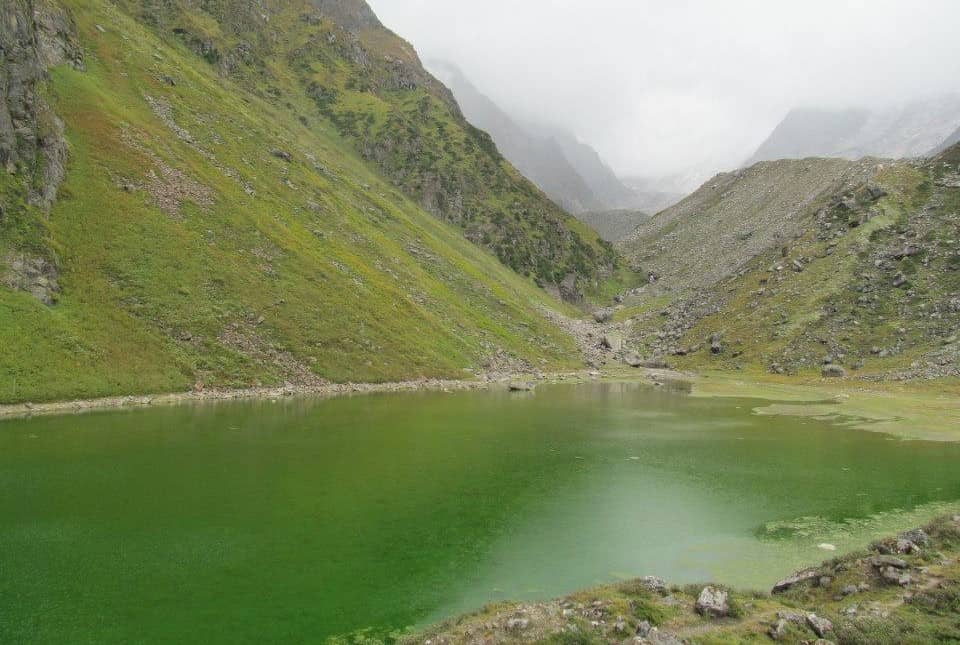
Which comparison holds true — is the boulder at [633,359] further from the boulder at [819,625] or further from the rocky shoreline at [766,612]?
the boulder at [819,625]

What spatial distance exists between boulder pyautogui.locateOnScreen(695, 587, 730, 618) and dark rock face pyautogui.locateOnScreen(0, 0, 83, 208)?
74.6 m

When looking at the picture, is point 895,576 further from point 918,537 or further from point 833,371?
point 833,371

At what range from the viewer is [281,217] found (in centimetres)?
9738

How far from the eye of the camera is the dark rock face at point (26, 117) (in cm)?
6462

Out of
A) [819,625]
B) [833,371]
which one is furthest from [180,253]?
[833,371]

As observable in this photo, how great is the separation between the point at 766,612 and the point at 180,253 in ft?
241

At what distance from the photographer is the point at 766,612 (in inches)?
680

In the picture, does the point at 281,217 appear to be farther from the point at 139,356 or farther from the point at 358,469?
the point at 358,469

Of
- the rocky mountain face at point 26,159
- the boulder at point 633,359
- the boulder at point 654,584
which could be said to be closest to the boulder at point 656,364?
the boulder at point 633,359

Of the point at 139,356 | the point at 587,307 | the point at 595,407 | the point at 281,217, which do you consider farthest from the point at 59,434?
the point at 587,307

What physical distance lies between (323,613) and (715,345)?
386 feet

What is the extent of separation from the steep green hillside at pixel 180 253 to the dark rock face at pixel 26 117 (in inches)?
8.6

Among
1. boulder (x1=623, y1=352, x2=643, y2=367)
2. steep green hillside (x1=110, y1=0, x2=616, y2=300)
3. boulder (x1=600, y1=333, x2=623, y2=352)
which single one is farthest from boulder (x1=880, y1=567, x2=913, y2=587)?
steep green hillside (x1=110, y1=0, x2=616, y2=300)

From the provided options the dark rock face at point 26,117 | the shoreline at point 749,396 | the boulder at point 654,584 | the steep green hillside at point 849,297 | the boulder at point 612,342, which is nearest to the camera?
the boulder at point 654,584
